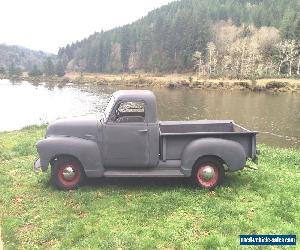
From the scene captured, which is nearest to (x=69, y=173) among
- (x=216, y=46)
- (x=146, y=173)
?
(x=146, y=173)

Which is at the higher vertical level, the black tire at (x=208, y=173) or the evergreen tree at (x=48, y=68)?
the evergreen tree at (x=48, y=68)

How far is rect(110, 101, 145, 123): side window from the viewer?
11.0 m

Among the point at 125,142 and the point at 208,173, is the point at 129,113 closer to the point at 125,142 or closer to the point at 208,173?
the point at 125,142

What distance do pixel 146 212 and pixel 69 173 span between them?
287cm

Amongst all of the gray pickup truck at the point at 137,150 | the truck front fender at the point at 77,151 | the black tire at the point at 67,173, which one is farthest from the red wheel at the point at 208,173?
the black tire at the point at 67,173

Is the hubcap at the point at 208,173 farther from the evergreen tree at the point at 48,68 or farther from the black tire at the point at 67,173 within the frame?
the evergreen tree at the point at 48,68

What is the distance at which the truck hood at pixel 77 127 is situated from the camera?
11.0 m

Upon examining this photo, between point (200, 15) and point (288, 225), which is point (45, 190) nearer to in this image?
point (288, 225)

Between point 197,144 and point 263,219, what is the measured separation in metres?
2.75

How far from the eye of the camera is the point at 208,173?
430 inches

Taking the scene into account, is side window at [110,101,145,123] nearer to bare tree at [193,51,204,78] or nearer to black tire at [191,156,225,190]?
black tire at [191,156,225,190]

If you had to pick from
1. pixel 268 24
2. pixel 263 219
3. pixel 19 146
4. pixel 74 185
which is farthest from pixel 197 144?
pixel 268 24

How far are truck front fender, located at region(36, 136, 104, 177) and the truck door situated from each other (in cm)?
29

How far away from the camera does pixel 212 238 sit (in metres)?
8.00
